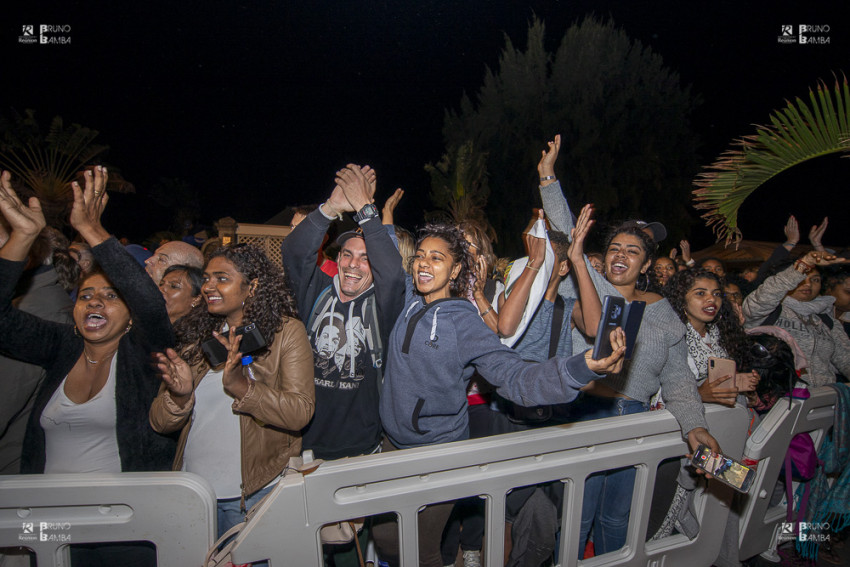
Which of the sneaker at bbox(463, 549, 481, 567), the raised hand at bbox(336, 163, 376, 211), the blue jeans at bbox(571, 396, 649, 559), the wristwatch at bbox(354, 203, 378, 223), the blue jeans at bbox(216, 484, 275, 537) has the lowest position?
the sneaker at bbox(463, 549, 481, 567)

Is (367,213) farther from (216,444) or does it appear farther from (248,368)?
(216,444)

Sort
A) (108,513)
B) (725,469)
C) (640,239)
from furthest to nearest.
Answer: (640,239)
(725,469)
(108,513)

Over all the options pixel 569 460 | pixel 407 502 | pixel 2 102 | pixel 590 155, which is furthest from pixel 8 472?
pixel 2 102

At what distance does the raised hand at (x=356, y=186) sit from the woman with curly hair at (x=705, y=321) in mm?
2453

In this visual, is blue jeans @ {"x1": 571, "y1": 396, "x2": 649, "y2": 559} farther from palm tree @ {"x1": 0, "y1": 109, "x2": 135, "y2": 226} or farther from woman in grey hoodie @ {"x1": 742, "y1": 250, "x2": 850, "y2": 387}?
palm tree @ {"x1": 0, "y1": 109, "x2": 135, "y2": 226}

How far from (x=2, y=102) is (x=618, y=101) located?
26.4 meters

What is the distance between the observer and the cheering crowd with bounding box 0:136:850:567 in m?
1.90

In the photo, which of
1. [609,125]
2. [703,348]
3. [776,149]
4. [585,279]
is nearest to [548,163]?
[585,279]

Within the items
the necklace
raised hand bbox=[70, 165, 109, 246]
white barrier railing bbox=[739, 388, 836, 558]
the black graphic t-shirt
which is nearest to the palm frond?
white barrier railing bbox=[739, 388, 836, 558]

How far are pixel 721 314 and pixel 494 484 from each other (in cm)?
250

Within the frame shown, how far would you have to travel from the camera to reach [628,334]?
4.81ft

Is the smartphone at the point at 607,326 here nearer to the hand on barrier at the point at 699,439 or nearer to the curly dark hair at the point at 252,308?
the hand on barrier at the point at 699,439

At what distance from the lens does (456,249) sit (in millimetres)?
2326

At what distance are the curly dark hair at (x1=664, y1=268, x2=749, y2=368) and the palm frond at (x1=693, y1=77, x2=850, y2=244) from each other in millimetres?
344
